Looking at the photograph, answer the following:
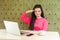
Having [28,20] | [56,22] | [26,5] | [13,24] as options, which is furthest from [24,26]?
[13,24]

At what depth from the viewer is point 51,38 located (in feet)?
6.91

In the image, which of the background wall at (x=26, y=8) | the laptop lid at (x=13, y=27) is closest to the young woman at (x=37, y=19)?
the background wall at (x=26, y=8)

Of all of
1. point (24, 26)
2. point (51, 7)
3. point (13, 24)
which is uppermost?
point (51, 7)

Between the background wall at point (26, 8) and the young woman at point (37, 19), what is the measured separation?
5.5 inches

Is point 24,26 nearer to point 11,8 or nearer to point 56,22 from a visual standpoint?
point 11,8

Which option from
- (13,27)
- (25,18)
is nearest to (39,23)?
(25,18)

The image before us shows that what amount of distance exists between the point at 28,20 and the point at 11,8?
46 centimetres

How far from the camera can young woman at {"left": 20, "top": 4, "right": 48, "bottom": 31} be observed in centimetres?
301

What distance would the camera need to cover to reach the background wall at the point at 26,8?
315cm

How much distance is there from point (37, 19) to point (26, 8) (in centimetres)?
35

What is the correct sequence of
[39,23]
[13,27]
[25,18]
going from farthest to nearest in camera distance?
[25,18] → [39,23] → [13,27]

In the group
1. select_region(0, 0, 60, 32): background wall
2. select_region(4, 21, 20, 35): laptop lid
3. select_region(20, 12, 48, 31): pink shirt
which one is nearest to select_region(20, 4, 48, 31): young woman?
select_region(20, 12, 48, 31): pink shirt

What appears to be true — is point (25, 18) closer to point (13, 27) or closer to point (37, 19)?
point (37, 19)

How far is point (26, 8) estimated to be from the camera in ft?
10.5
